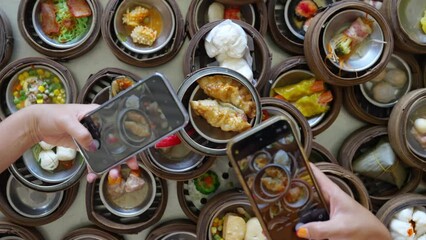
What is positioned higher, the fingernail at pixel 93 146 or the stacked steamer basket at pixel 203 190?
the fingernail at pixel 93 146

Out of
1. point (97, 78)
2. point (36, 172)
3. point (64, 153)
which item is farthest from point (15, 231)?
point (97, 78)

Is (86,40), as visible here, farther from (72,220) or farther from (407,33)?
(407,33)

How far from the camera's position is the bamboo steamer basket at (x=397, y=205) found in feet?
8.34

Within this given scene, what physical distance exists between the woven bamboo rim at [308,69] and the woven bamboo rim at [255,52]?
142 mm

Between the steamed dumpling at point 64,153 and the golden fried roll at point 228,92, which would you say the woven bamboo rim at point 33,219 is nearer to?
the steamed dumpling at point 64,153

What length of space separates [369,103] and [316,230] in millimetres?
1401

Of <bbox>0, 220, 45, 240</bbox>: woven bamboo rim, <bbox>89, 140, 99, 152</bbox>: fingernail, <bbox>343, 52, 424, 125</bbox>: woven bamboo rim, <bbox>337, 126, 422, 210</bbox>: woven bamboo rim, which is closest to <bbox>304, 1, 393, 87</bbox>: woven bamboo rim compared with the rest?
<bbox>343, 52, 424, 125</bbox>: woven bamboo rim

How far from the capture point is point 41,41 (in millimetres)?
2580

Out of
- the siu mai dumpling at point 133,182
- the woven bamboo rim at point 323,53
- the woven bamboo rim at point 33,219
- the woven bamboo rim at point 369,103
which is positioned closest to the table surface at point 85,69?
the woven bamboo rim at point 33,219

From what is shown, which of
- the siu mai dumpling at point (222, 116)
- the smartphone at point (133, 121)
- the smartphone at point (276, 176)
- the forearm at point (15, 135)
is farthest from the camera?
the siu mai dumpling at point (222, 116)

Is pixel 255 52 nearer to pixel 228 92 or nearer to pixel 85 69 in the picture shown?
pixel 228 92

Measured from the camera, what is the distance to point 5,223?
2543 millimetres

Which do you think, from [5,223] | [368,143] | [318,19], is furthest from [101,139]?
[368,143]

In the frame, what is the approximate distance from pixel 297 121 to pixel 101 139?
109 centimetres
